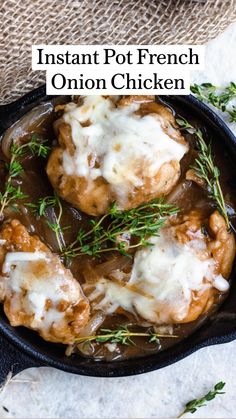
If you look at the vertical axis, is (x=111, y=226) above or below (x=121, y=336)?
above

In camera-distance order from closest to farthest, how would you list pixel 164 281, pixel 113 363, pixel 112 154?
1. pixel 112 154
2. pixel 164 281
3. pixel 113 363

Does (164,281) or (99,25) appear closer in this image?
(164,281)

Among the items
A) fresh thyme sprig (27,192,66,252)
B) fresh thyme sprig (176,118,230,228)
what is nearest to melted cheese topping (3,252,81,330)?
fresh thyme sprig (27,192,66,252)

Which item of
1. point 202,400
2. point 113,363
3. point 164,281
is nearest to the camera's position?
point 164,281

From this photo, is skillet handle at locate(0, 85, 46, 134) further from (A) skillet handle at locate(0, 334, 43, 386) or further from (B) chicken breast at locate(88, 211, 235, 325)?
(A) skillet handle at locate(0, 334, 43, 386)

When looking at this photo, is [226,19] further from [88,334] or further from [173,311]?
[88,334]

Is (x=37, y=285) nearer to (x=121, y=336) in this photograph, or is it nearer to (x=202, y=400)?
(x=121, y=336)

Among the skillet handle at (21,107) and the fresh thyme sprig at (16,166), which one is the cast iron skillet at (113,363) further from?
the fresh thyme sprig at (16,166)

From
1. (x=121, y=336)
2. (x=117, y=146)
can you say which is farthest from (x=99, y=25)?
(x=121, y=336)

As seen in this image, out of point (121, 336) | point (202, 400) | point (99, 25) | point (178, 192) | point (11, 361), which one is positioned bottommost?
point (202, 400)
